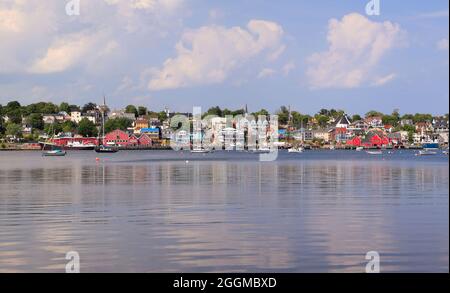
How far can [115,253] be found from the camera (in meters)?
22.0

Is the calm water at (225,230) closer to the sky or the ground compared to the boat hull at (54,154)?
closer to the sky

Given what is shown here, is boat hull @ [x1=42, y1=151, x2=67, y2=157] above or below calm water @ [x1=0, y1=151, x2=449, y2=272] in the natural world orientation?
below

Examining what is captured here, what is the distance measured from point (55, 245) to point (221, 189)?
2605 centimetres

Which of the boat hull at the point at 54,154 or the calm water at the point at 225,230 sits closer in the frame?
the calm water at the point at 225,230

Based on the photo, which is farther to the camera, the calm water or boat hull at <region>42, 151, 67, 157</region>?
boat hull at <region>42, 151, 67, 157</region>

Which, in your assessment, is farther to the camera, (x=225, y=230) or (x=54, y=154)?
(x=54, y=154)

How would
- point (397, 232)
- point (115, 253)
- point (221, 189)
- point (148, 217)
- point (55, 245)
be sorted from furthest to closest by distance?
point (221, 189) < point (148, 217) < point (397, 232) < point (55, 245) < point (115, 253)

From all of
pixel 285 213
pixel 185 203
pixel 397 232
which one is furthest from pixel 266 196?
pixel 397 232

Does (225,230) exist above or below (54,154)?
above
